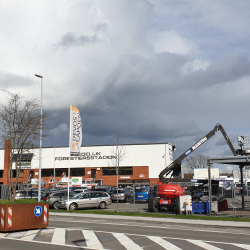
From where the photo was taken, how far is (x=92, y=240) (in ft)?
38.8

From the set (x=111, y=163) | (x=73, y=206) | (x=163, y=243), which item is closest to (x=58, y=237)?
(x=163, y=243)

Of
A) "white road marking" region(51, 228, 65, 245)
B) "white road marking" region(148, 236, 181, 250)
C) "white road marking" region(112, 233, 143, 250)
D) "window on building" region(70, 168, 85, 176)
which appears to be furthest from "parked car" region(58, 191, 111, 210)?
"window on building" region(70, 168, 85, 176)

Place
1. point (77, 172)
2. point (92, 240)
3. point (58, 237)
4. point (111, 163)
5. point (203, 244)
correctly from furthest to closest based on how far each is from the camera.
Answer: point (77, 172) < point (111, 163) < point (58, 237) < point (92, 240) < point (203, 244)

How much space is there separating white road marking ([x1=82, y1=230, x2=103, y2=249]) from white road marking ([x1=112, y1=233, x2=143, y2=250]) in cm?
79

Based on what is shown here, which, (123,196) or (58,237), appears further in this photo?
(123,196)

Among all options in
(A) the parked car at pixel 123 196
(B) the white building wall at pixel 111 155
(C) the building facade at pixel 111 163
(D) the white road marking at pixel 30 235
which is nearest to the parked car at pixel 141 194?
(A) the parked car at pixel 123 196

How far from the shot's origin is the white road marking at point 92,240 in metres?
10.8

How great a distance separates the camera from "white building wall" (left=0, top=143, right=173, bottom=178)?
77500 mm

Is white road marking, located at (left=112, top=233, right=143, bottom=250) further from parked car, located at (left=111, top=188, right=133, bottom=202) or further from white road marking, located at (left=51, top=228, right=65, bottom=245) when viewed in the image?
parked car, located at (left=111, top=188, right=133, bottom=202)

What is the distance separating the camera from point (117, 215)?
75.3 feet

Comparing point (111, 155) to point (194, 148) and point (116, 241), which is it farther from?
point (116, 241)

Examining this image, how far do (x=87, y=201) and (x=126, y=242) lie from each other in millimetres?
18137

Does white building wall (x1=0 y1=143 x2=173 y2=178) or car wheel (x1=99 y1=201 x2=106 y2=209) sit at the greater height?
white building wall (x1=0 y1=143 x2=173 y2=178)

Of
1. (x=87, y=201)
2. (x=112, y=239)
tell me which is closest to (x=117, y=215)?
(x=87, y=201)
